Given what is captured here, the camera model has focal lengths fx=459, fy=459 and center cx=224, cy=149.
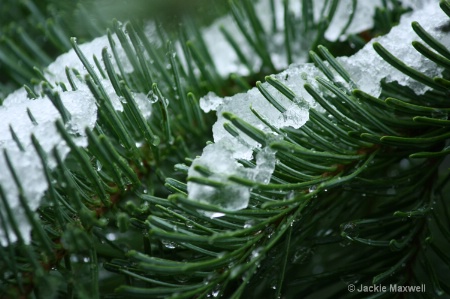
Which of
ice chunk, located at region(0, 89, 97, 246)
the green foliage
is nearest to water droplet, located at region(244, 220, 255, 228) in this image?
the green foliage

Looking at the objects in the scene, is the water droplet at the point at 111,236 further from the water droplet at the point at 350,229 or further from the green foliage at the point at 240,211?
the water droplet at the point at 350,229

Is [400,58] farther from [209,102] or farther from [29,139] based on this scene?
[29,139]

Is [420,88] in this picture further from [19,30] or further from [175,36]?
[19,30]

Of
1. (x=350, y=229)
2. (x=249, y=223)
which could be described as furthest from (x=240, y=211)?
(x=350, y=229)

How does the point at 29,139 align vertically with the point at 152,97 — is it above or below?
below

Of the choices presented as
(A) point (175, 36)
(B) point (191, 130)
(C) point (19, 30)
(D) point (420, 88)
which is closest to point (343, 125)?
(D) point (420, 88)

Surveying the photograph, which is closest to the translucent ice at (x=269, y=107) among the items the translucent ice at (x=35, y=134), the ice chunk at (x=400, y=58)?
the ice chunk at (x=400, y=58)
